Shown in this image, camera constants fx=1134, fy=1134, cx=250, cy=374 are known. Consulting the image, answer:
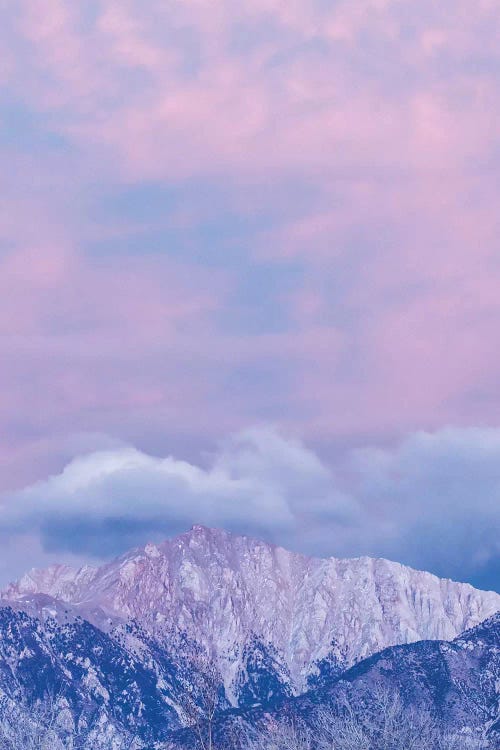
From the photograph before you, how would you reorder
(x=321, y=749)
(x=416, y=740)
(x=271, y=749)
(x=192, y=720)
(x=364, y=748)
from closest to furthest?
1. (x=192, y=720)
2. (x=364, y=748)
3. (x=416, y=740)
4. (x=271, y=749)
5. (x=321, y=749)

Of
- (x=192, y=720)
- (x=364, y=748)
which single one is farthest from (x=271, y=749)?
(x=192, y=720)

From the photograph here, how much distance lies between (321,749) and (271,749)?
70.3 ft

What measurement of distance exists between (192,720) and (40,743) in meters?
43.2

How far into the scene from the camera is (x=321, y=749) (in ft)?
617

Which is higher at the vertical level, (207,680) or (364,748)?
(207,680)

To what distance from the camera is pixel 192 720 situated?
126 metres

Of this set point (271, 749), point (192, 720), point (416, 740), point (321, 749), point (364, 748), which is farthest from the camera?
point (321, 749)

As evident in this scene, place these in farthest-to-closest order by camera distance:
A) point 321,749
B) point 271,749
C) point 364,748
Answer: point 321,749 < point 271,749 < point 364,748

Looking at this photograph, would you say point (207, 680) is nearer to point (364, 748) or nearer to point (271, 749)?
point (364, 748)

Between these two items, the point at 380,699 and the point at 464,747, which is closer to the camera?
the point at 380,699

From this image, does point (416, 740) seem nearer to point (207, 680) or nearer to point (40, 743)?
point (207, 680)

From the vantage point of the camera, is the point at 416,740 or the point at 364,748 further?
the point at 416,740

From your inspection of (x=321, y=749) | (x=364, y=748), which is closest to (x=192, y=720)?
(x=364, y=748)

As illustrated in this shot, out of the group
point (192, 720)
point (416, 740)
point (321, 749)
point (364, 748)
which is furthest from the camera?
point (321, 749)
